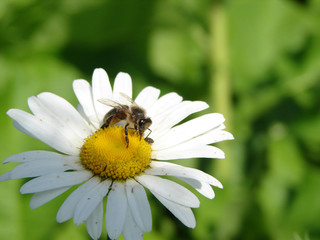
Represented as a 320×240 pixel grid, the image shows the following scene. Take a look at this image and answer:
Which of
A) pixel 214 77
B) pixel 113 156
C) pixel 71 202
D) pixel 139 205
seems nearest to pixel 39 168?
pixel 71 202

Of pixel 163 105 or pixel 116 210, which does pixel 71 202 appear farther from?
pixel 163 105

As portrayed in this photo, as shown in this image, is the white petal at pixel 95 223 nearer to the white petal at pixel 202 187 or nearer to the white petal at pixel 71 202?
the white petal at pixel 71 202

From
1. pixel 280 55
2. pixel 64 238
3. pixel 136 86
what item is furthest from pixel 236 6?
pixel 64 238

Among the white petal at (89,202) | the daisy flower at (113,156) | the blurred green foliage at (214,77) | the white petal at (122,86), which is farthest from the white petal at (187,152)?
the blurred green foliage at (214,77)

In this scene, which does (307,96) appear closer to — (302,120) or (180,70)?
(302,120)

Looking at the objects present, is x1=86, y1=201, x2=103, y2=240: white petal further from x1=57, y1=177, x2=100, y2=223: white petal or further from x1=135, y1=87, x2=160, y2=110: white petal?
x1=135, y1=87, x2=160, y2=110: white petal

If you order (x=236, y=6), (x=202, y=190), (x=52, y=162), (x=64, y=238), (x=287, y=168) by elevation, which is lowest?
(x=64, y=238)

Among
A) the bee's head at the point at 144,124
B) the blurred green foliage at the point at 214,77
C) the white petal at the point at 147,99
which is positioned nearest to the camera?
the bee's head at the point at 144,124
